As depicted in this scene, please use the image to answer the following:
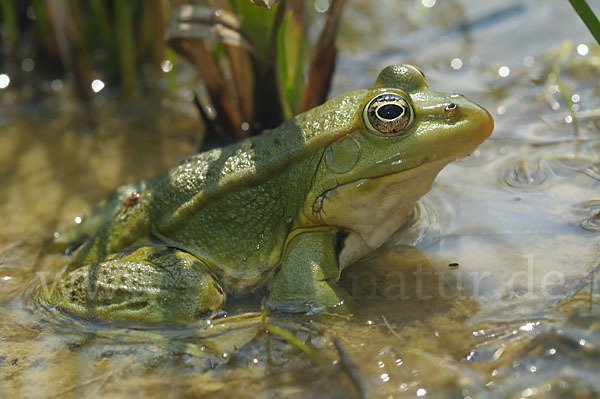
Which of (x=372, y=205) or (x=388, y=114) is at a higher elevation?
(x=388, y=114)

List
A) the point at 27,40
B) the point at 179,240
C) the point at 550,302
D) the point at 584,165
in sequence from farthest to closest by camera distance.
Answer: the point at 27,40
the point at 584,165
the point at 179,240
the point at 550,302

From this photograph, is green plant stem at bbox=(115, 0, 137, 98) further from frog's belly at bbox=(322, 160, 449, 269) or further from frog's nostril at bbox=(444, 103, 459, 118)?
frog's nostril at bbox=(444, 103, 459, 118)

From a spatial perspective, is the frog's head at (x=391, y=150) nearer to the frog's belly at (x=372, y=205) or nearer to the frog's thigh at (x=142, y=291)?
the frog's belly at (x=372, y=205)

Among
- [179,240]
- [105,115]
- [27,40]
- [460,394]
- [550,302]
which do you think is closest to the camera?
[460,394]

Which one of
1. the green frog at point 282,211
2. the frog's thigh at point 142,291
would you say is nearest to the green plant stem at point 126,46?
the green frog at point 282,211

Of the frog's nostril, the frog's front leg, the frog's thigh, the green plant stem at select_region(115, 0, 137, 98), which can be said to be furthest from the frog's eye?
the green plant stem at select_region(115, 0, 137, 98)

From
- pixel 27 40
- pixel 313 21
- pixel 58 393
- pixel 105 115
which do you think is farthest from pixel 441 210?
Result: pixel 27 40

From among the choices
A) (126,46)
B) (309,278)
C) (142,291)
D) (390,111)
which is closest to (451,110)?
(390,111)

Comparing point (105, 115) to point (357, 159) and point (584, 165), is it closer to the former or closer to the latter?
point (357, 159)

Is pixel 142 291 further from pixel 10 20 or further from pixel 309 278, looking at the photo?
pixel 10 20
